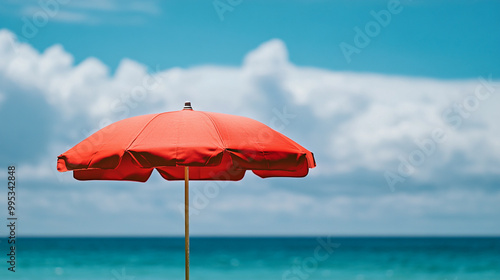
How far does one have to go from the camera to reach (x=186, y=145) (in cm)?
438

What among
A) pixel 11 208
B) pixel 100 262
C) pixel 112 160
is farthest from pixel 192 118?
pixel 100 262

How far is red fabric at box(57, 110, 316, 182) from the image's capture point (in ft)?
14.3

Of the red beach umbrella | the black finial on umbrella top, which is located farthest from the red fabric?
the black finial on umbrella top

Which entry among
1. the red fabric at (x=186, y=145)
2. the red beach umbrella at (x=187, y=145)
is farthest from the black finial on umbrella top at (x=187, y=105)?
the red fabric at (x=186, y=145)

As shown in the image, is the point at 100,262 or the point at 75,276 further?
the point at 100,262

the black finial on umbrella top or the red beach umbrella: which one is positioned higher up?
the black finial on umbrella top

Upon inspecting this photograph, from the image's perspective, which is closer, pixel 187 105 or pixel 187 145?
pixel 187 145

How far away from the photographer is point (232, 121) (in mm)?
4836

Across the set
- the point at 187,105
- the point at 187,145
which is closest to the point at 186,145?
the point at 187,145

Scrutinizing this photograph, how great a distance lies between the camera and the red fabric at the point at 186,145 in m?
4.36

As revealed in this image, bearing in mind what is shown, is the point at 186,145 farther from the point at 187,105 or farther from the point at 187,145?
the point at 187,105

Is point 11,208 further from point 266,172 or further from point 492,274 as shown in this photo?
point 492,274

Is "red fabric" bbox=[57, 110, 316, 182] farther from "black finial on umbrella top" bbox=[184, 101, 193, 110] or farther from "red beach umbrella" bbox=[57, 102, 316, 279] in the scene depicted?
"black finial on umbrella top" bbox=[184, 101, 193, 110]

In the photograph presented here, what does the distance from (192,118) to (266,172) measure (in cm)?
123
